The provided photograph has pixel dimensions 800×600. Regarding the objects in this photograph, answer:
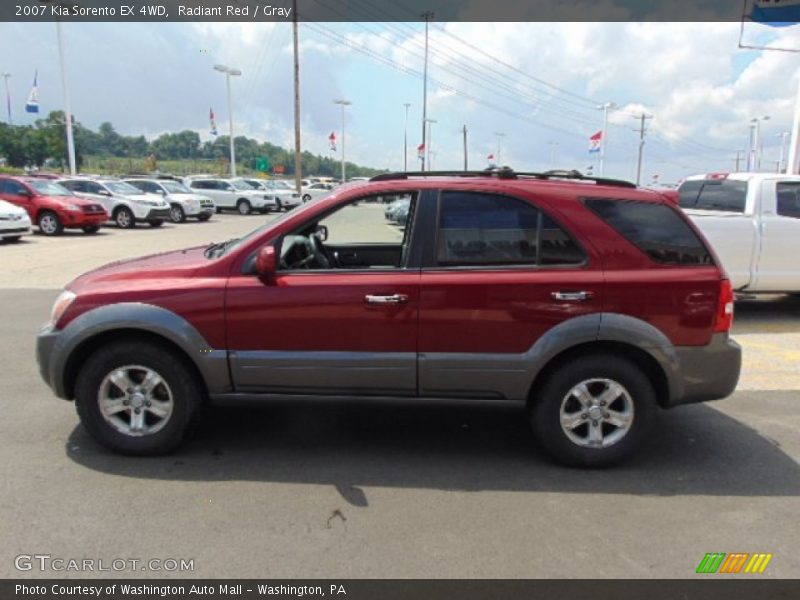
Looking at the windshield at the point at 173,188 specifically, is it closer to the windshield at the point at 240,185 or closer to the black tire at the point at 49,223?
the windshield at the point at 240,185

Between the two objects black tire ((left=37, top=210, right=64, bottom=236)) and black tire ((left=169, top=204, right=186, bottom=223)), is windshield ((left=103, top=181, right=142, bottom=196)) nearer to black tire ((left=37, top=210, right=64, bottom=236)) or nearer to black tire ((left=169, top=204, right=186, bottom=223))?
black tire ((left=169, top=204, right=186, bottom=223))

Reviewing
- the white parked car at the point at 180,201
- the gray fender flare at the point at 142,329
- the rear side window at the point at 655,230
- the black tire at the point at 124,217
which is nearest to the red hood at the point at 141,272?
the gray fender flare at the point at 142,329

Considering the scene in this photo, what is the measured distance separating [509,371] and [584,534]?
3.28ft

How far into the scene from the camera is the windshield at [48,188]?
56.3 ft

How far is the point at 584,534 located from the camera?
3002 millimetres

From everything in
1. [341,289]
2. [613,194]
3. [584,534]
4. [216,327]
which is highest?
[613,194]

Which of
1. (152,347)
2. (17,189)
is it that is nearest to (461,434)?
(152,347)

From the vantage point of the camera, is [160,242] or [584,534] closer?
[584,534]

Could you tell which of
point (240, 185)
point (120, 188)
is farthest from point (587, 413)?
point (240, 185)

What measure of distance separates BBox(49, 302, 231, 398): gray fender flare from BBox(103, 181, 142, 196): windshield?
61.9ft

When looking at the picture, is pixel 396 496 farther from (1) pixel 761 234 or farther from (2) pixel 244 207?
(2) pixel 244 207

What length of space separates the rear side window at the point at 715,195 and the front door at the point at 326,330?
6214 mm

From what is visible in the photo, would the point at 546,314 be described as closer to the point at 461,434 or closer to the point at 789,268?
the point at 461,434

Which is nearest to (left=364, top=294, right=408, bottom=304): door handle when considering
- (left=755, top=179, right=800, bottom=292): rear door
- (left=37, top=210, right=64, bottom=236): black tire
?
(left=755, top=179, right=800, bottom=292): rear door
